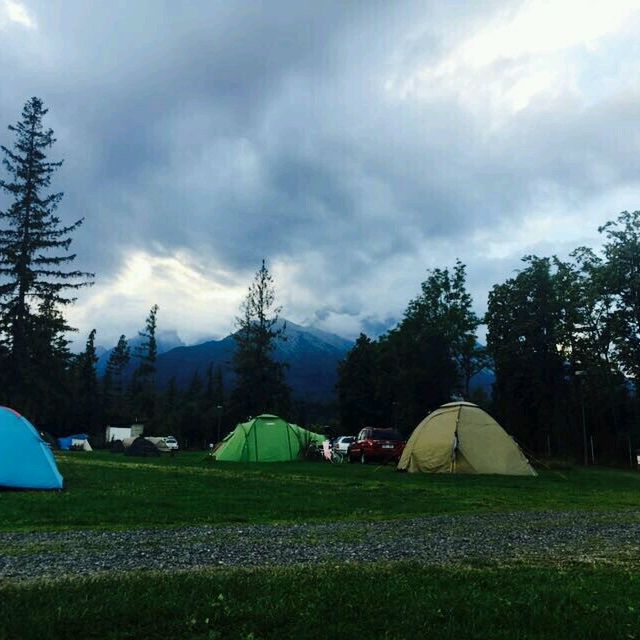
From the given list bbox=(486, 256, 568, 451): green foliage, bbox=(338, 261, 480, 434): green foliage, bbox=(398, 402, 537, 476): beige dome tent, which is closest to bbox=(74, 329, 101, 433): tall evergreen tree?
bbox=(338, 261, 480, 434): green foliage

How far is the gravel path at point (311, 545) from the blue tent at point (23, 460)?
6.78 metres

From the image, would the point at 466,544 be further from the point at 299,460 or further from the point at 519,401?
the point at 519,401

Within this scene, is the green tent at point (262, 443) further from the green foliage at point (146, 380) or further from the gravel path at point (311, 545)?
the green foliage at point (146, 380)

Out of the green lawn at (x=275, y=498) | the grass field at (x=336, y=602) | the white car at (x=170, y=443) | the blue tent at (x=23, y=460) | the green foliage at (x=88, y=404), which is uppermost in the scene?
the green foliage at (x=88, y=404)

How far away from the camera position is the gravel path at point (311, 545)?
7180mm

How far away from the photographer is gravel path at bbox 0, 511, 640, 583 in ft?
23.6

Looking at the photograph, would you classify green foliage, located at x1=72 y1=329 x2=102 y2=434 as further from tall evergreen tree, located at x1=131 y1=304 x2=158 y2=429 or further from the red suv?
the red suv

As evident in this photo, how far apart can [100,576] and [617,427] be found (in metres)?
50.6

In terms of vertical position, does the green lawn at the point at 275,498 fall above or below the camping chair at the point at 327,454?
below

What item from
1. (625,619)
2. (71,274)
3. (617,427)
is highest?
(71,274)

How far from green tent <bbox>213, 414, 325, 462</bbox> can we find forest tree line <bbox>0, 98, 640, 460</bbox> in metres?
16.1

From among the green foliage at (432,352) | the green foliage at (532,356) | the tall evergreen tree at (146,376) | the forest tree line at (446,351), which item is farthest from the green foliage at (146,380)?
the green foliage at (532,356)

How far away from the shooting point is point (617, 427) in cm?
4956

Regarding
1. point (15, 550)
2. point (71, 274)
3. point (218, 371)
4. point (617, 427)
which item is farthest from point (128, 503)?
point (218, 371)
